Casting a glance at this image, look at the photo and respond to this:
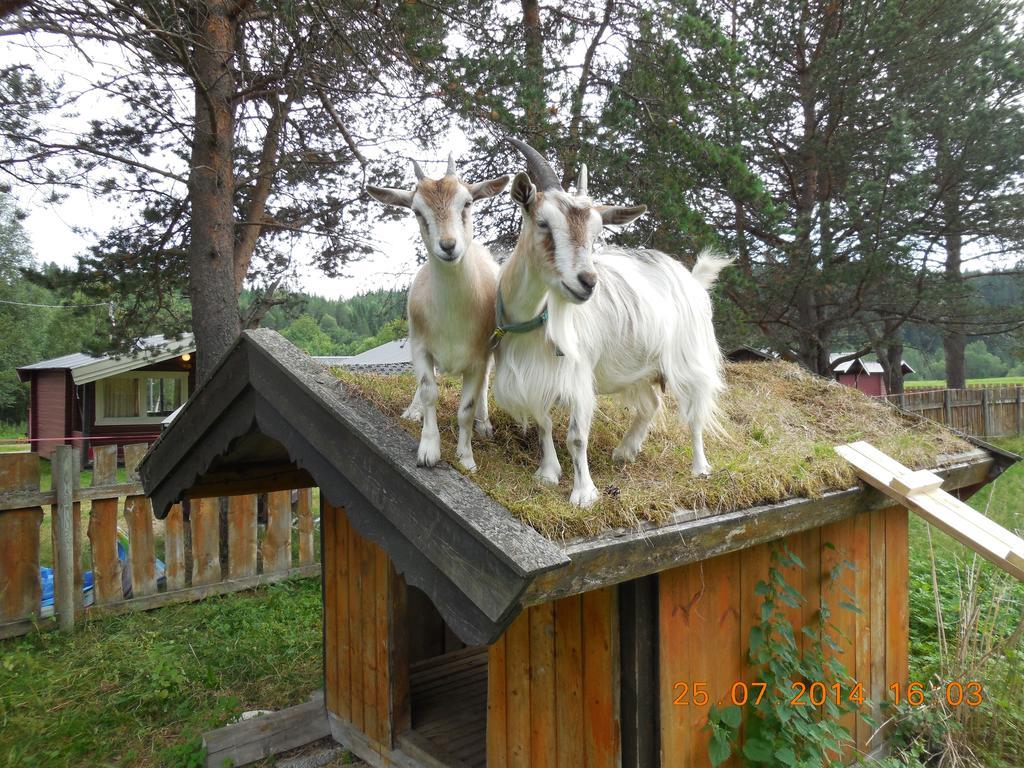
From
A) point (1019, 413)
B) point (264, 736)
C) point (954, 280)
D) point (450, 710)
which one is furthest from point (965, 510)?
point (1019, 413)

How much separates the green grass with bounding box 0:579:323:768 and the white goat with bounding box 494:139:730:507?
365cm

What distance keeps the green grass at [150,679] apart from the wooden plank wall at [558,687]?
2548 millimetres

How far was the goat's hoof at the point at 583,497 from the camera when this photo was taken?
2.23 metres

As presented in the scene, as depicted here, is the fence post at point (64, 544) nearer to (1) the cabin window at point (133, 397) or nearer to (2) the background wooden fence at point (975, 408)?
(1) the cabin window at point (133, 397)

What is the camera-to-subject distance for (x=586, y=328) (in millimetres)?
2604

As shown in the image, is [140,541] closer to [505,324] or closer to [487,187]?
[505,324]

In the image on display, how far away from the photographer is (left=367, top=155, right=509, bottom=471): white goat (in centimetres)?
211

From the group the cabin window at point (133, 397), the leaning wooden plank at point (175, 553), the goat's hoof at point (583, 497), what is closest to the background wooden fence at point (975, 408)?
the leaning wooden plank at point (175, 553)

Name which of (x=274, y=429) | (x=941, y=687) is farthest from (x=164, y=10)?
(x=941, y=687)

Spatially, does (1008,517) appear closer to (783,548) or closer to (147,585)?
(783,548)

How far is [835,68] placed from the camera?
9500mm

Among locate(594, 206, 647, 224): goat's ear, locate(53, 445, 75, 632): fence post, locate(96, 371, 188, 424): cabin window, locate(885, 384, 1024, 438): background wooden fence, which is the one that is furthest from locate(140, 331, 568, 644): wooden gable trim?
locate(96, 371, 188, 424): cabin window

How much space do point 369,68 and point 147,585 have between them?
5668 millimetres

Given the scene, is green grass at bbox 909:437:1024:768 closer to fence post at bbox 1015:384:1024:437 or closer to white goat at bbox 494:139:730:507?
white goat at bbox 494:139:730:507
